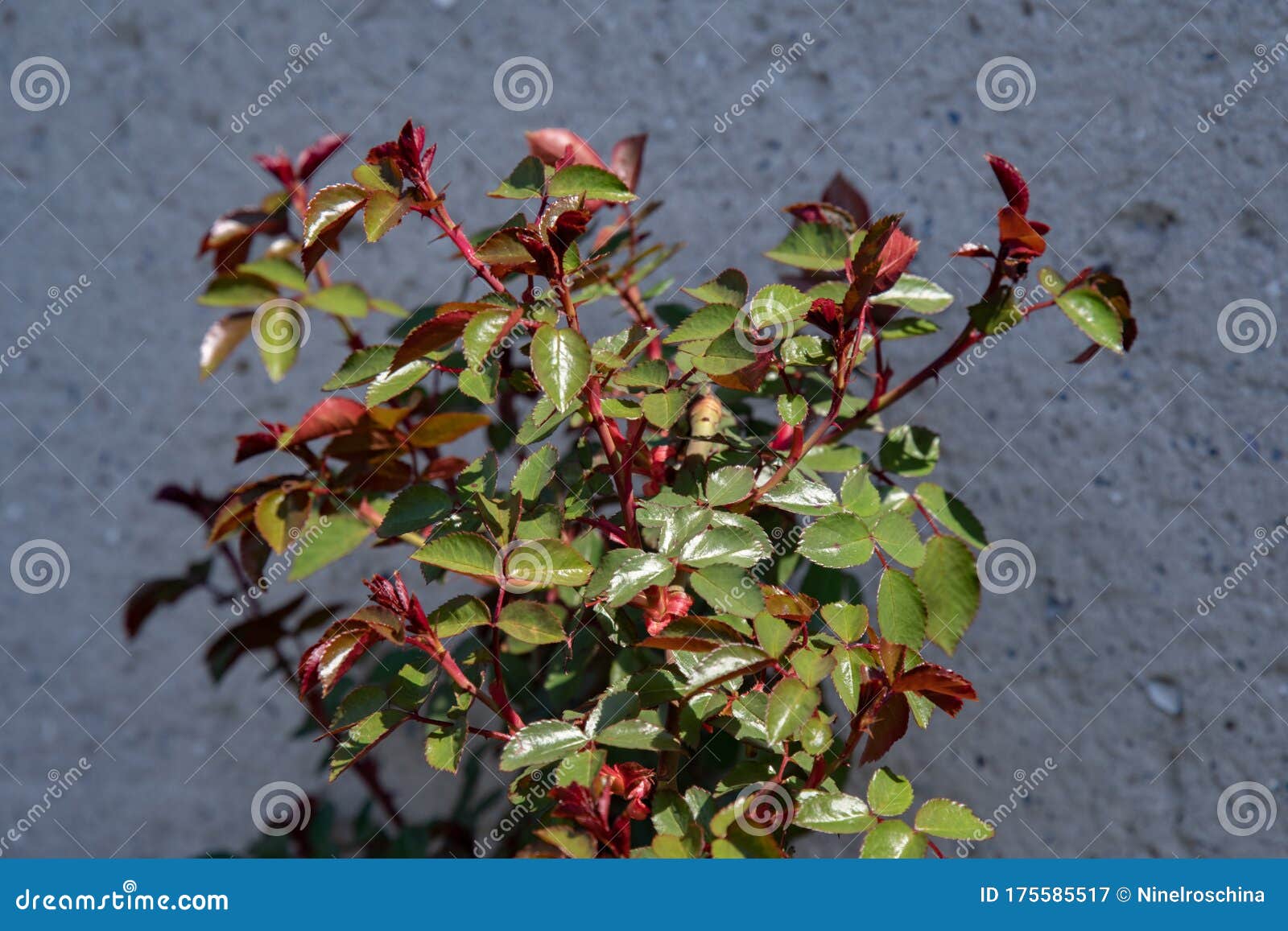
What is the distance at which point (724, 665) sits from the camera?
86 centimetres

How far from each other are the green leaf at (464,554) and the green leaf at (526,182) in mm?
325

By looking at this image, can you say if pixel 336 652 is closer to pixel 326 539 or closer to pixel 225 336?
pixel 326 539

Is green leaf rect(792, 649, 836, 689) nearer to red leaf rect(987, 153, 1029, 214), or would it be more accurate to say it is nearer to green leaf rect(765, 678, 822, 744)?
green leaf rect(765, 678, 822, 744)

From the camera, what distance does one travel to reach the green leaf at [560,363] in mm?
836

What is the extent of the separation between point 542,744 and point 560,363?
32cm

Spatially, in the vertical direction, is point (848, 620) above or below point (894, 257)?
below

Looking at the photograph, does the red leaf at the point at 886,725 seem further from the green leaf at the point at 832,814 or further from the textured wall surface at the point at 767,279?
the textured wall surface at the point at 767,279

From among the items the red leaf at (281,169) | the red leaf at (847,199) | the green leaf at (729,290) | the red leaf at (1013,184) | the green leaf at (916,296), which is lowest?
the red leaf at (281,169)

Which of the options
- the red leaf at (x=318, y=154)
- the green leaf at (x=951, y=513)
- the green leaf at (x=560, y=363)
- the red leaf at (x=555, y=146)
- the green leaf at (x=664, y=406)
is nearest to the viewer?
the green leaf at (x=560, y=363)

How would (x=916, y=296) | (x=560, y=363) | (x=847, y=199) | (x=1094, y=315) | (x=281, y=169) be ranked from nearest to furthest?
1. (x=560, y=363)
2. (x=1094, y=315)
3. (x=916, y=296)
4. (x=847, y=199)
5. (x=281, y=169)

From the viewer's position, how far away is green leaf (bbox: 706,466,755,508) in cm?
98

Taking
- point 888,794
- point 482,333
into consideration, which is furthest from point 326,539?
point 888,794

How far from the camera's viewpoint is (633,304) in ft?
4.30

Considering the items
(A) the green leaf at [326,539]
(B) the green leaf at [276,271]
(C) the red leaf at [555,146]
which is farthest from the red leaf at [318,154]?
(A) the green leaf at [326,539]
